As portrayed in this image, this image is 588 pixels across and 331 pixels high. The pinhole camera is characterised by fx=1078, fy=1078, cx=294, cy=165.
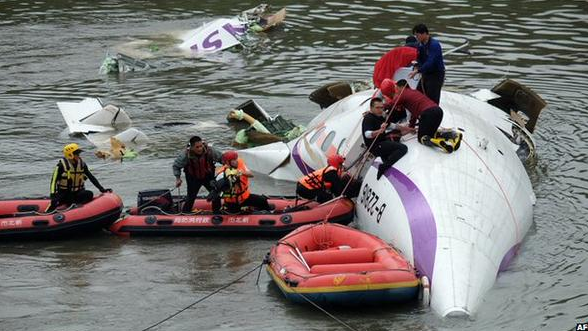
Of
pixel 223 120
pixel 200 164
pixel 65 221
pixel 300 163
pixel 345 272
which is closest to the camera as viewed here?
pixel 345 272

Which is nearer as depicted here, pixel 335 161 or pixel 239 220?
pixel 239 220

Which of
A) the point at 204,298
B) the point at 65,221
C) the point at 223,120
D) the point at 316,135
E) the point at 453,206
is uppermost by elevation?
the point at 453,206

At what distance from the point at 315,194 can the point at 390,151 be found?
178 cm

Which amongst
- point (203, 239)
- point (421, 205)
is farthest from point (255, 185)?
point (421, 205)

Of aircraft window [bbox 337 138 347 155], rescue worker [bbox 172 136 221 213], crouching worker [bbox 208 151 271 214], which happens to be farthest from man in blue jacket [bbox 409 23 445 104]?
rescue worker [bbox 172 136 221 213]

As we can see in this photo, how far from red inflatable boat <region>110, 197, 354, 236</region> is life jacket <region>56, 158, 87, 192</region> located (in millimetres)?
971

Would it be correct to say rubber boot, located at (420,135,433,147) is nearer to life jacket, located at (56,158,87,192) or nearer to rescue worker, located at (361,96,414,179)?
rescue worker, located at (361,96,414,179)

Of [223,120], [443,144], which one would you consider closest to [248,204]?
[443,144]

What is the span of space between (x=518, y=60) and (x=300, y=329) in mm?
18629

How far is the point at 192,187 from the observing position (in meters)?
Answer: 18.8

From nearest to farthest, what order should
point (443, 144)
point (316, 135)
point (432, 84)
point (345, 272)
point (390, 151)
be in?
point (345, 272)
point (443, 144)
point (390, 151)
point (432, 84)
point (316, 135)

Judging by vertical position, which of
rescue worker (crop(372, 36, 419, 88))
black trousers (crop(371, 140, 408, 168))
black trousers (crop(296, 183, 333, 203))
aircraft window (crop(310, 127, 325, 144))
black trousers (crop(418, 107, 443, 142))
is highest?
rescue worker (crop(372, 36, 419, 88))

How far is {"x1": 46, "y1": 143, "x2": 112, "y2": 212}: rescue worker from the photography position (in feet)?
60.1

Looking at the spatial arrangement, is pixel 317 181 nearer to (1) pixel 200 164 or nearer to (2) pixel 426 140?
(1) pixel 200 164
